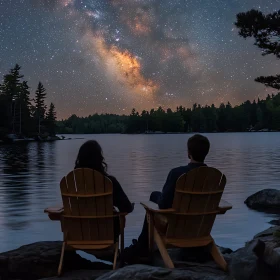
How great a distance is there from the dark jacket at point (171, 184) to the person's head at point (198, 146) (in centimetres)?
10

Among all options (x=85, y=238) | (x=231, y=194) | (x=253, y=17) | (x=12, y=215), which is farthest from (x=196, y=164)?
(x=253, y=17)

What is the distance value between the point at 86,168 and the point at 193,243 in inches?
64.3

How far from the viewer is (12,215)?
45.8ft

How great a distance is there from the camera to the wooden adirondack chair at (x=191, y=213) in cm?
583

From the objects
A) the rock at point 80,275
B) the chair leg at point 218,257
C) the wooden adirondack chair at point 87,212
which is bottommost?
the rock at point 80,275

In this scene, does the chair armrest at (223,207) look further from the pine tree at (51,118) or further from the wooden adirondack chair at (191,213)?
the pine tree at (51,118)

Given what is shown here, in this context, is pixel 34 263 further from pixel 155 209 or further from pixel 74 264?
pixel 155 209

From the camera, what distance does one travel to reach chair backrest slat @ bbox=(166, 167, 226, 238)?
229 inches

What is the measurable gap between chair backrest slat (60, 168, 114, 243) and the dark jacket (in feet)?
2.12

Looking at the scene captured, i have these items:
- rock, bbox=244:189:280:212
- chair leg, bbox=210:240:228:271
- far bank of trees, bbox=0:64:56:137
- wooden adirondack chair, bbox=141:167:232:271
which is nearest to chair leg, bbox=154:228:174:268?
wooden adirondack chair, bbox=141:167:232:271

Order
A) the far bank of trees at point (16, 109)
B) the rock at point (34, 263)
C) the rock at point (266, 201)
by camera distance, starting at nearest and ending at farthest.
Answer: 1. the rock at point (34, 263)
2. the rock at point (266, 201)
3. the far bank of trees at point (16, 109)

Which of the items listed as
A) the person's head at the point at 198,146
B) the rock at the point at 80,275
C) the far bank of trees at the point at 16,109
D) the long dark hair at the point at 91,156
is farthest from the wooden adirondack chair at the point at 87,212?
the far bank of trees at the point at 16,109

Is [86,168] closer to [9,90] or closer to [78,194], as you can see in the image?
[78,194]

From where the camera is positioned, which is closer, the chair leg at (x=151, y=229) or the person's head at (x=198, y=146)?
the person's head at (x=198, y=146)
